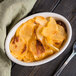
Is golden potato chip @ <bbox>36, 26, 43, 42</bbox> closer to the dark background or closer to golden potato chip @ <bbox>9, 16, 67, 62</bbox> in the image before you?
golden potato chip @ <bbox>9, 16, 67, 62</bbox>

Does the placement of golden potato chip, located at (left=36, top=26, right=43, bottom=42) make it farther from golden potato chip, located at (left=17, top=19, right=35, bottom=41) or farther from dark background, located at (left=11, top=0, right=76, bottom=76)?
dark background, located at (left=11, top=0, right=76, bottom=76)

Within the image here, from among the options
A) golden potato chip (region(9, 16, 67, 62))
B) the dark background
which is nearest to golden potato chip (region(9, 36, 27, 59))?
golden potato chip (region(9, 16, 67, 62))

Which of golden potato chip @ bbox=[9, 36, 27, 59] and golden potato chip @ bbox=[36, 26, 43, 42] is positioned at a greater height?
golden potato chip @ bbox=[36, 26, 43, 42]

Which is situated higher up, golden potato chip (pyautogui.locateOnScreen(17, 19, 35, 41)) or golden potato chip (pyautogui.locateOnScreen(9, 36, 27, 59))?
golden potato chip (pyautogui.locateOnScreen(17, 19, 35, 41))

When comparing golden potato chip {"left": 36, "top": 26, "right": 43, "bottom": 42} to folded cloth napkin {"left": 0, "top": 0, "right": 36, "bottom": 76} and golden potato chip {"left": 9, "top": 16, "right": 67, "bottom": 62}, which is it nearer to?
golden potato chip {"left": 9, "top": 16, "right": 67, "bottom": 62}

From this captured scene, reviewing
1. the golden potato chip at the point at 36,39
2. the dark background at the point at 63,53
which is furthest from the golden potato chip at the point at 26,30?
the dark background at the point at 63,53

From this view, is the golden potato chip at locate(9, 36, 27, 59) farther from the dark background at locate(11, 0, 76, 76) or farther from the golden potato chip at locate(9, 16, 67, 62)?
the dark background at locate(11, 0, 76, 76)

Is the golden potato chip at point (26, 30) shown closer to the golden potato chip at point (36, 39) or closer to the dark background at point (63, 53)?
the golden potato chip at point (36, 39)
